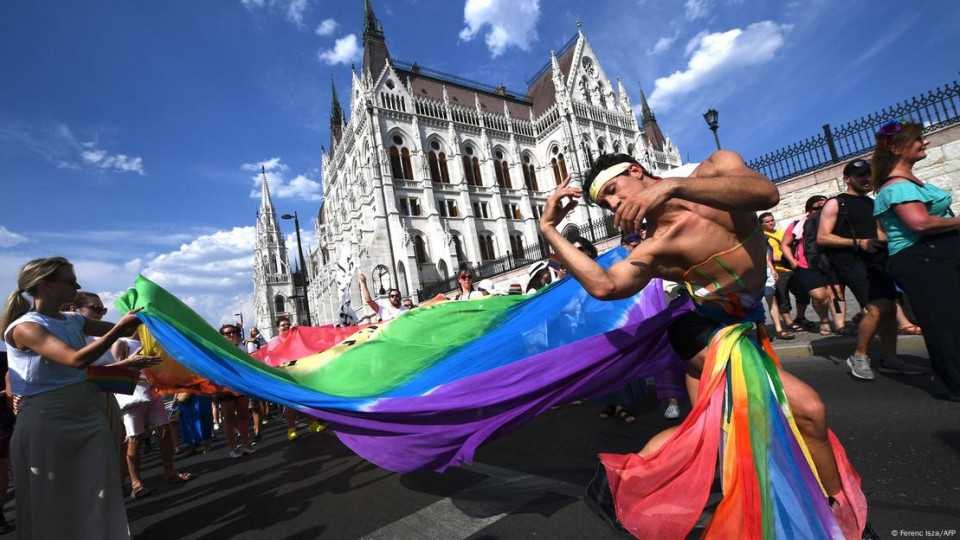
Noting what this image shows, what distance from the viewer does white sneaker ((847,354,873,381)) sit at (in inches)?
177

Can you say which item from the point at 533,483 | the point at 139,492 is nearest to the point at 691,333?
the point at 533,483

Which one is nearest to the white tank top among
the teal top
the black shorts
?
the black shorts

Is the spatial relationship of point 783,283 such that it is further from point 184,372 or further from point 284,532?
point 184,372

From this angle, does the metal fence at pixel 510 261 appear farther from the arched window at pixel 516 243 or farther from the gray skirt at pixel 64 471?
the gray skirt at pixel 64 471

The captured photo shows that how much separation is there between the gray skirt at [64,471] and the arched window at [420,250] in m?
35.2

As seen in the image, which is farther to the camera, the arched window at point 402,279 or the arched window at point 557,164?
the arched window at point 557,164

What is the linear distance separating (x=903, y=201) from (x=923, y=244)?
40 centimetres

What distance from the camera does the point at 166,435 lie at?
18.6ft

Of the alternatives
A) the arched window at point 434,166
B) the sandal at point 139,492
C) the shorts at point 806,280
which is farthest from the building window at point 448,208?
the sandal at point 139,492

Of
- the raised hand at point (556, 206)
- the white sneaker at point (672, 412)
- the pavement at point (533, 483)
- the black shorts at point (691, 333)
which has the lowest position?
the pavement at point (533, 483)

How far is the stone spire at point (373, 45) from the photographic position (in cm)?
4328

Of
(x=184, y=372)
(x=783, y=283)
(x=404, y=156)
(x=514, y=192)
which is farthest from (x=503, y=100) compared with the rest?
(x=184, y=372)

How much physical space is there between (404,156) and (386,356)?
37.7 metres

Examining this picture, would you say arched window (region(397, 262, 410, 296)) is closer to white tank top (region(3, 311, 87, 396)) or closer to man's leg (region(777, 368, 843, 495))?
white tank top (region(3, 311, 87, 396))
